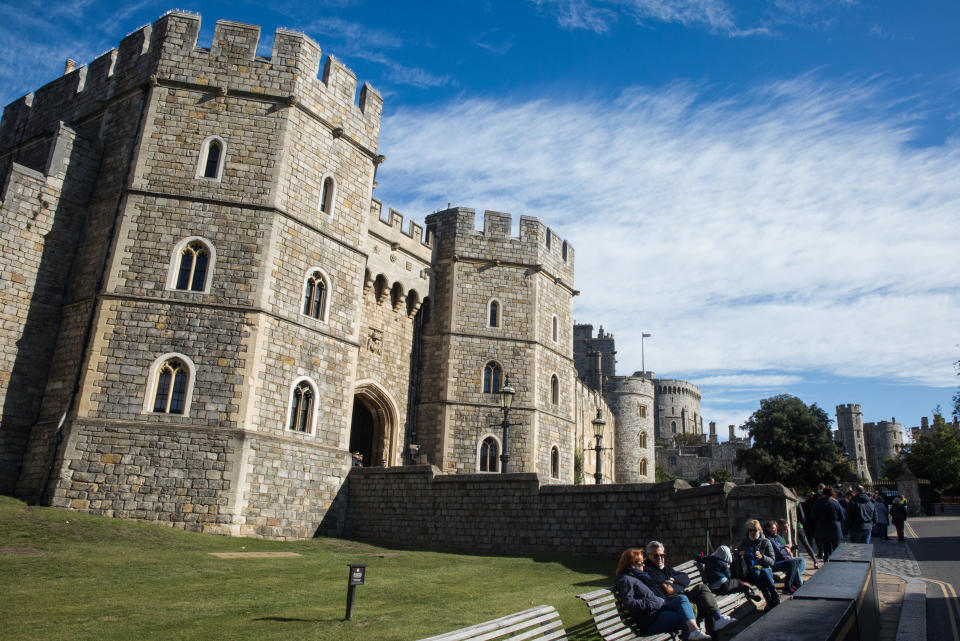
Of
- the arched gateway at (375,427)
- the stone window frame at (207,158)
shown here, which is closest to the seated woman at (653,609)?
the stone window frame at (207,158)

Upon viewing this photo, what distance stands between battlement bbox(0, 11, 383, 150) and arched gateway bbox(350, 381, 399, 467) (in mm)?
7878

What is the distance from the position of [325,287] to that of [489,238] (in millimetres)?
8339

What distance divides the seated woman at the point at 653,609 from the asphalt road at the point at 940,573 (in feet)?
9.15

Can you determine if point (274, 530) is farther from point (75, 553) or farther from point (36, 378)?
point (36, 378)

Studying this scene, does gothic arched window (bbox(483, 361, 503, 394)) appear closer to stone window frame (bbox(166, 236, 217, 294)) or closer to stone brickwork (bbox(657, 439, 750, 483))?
stone window frame (bbox(166, 236, 217, 294))

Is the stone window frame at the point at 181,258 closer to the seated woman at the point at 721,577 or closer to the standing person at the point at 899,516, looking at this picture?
the seated woman at the point at 721,577

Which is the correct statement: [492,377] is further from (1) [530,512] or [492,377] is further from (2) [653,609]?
(2) [653,609]

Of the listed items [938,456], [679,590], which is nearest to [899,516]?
[679,590]

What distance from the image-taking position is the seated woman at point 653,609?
6.84 meters

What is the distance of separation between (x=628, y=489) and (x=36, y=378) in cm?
1434

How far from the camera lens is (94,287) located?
17.4m

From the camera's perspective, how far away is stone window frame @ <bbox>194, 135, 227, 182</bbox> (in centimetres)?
1809

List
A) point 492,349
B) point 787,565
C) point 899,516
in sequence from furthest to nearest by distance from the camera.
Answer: point 492,349 < point 899,516 < point 787,565

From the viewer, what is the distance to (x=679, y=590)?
802 centimetres
